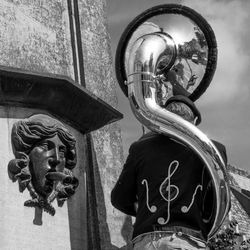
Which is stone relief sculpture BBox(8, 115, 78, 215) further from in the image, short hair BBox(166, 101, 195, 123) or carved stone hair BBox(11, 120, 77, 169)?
short hair BBox(166, 101, 195, 123)

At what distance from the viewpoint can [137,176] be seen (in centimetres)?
464

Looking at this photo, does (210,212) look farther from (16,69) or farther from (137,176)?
(16,69)

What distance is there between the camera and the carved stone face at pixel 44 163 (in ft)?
15.7

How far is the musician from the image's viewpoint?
14.1ft

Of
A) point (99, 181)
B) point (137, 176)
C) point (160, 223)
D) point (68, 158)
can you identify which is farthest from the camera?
point (99, 181)

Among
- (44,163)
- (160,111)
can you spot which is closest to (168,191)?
(160,111)

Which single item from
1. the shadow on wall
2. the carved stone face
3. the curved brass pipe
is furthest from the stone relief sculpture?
the curved brass pipe

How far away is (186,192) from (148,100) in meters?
0.62

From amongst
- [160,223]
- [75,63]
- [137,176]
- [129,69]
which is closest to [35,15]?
[75,63]

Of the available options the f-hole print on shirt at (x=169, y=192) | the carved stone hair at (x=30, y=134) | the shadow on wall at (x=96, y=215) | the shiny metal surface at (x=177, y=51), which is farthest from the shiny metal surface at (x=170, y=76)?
the shadow on wall at (x=96, y=215)

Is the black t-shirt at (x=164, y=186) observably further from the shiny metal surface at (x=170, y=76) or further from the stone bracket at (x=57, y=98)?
Result: the stone bracket at (x=57, y=98)

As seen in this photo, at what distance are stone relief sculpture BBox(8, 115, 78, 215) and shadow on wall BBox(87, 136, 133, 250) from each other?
316 mm

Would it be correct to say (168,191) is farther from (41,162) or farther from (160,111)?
(41,162)

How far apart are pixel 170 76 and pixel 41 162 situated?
3.24 ft
